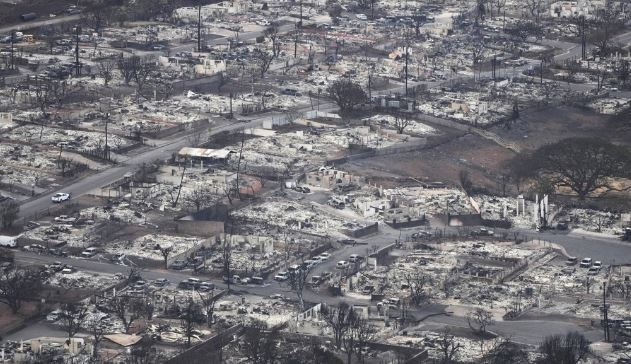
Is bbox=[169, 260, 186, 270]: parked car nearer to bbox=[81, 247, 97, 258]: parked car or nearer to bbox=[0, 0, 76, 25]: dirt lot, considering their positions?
bbox=[81, 247, 97, 258]: parked car

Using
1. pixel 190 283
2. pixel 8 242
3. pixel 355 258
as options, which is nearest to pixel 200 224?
pixel 355 258

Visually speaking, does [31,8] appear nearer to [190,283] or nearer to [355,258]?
[355,258]

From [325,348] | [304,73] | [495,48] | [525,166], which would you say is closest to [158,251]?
[325,348]

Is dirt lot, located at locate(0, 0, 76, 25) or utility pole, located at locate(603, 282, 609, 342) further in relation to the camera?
dirt lot, located at locate(0, 0, 76, 25)

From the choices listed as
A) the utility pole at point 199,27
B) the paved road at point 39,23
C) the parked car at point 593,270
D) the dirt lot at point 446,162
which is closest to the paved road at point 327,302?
the parked car at point 593,270

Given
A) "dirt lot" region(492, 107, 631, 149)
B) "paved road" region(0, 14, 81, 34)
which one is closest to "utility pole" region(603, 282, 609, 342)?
"dirt lot" region(492, 107, 631, 149)

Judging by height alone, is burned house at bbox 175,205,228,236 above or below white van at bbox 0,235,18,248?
above

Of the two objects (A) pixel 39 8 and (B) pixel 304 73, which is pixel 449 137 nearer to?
(B) pixel 304 73

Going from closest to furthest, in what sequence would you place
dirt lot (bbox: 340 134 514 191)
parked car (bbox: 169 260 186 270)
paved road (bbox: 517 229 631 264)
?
1. parked car (bbox: 169 260 186 270)
2. paved road (bbox: 517 229 631 264)
3. dirt lot (bbox: 340 134 514 191)

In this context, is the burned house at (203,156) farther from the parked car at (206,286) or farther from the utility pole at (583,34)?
the utility pole at (583,34)
